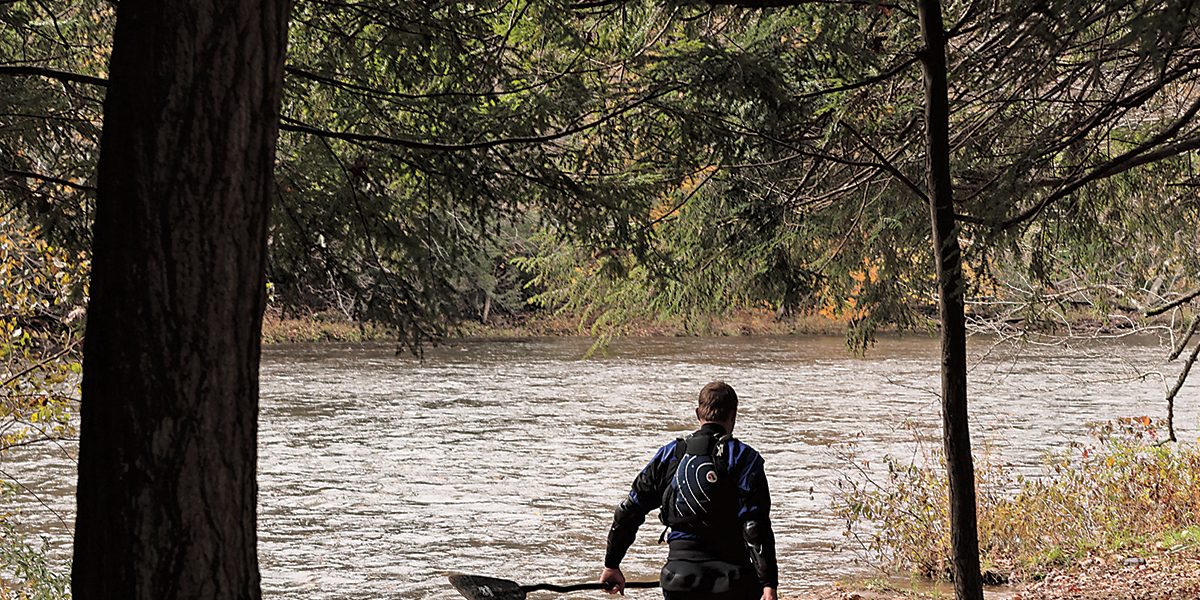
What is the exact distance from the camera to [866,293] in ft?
28.5

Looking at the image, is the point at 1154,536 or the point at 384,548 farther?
the point at 384,548

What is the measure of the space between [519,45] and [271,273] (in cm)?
189

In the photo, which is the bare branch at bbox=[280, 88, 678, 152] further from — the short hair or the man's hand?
the man's hand

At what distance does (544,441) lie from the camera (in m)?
18.8

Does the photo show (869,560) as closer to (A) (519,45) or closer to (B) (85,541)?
(A) (519,45)

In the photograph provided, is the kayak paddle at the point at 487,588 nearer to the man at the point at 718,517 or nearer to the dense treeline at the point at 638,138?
the man at the point at 718,517

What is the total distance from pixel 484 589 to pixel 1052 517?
Answer: 6.30 meters

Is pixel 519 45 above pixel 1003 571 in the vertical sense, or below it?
above

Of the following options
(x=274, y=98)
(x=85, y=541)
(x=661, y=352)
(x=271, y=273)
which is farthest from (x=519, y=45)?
(x=661, y=352)

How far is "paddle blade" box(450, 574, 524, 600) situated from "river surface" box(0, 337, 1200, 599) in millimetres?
4110

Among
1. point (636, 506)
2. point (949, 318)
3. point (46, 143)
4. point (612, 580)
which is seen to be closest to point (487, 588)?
point (612, 580)

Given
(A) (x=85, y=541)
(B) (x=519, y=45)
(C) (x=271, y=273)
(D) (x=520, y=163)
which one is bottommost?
(A) (x=85, y=541)

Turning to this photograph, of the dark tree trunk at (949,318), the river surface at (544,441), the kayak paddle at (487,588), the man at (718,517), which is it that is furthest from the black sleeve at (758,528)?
the river surface at (544,441)

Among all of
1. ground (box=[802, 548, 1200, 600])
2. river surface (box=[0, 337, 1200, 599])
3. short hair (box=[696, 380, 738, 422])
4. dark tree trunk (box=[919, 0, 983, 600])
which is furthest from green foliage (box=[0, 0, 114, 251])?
ground (box=[802, 548, 1200, 600])
